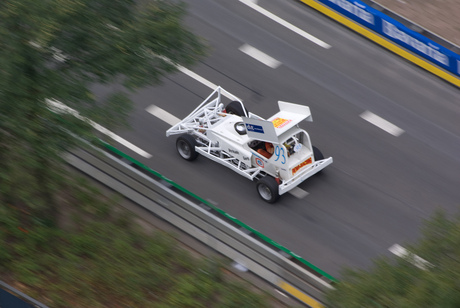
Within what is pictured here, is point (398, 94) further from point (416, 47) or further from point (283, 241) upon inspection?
point (283, 241)

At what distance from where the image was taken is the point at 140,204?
16.2m

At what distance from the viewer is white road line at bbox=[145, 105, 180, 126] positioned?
738 inches

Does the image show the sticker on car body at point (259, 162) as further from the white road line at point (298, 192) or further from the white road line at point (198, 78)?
the white road line at point (198, 78)

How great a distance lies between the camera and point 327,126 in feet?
61.5

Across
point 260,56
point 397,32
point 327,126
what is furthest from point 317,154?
point 397,32

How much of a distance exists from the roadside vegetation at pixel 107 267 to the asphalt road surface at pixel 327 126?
225cm

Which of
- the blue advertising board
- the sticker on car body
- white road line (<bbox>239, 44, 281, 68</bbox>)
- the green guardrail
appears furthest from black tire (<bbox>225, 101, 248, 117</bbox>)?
the blue advertising board

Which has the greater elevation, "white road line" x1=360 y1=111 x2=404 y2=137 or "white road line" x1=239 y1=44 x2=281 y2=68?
"white road line" x1=239 y1=44 x2=281 y2=68

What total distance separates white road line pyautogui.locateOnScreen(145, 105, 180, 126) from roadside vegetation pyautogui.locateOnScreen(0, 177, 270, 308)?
3.87 m

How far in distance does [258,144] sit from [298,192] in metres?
1.50

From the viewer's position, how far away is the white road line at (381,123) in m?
18.8

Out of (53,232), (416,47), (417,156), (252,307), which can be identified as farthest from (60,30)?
(416,47)

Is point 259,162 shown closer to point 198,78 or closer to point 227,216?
point 227,216

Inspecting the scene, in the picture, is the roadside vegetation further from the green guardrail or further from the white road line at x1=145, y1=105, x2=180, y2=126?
the white road line at x1=145, y1=105, x2=180, y2=126
